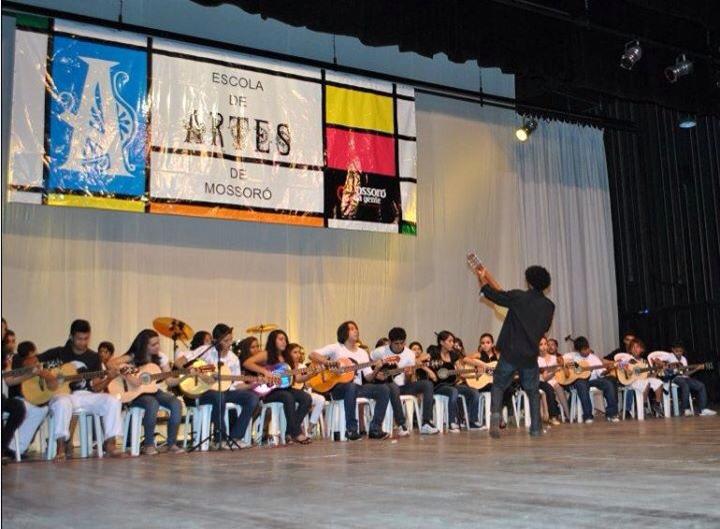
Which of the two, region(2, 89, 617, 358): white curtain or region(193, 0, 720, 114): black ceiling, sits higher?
region(193, 0, 720, 114): black ceiling

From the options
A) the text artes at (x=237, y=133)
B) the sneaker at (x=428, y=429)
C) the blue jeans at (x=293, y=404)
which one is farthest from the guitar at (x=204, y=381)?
the text artes at (x=237, y=133)

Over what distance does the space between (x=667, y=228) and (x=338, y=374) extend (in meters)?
6.66

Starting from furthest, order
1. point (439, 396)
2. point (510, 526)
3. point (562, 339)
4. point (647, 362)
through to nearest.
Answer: point (562, 339), point (647, 362), point (439, 396), point (510, 526)

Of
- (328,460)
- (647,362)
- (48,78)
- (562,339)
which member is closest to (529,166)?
(562,339)

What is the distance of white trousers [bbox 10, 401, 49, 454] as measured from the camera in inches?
240

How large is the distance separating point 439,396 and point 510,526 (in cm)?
601

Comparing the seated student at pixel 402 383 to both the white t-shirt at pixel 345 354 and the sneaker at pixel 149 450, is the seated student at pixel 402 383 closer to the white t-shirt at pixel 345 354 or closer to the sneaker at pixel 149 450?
the white t-shirt at pixel 345 354

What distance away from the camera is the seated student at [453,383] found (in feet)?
26.6

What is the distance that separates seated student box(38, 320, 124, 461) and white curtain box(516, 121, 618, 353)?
622 centimetres

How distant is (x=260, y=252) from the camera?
890 centimetres

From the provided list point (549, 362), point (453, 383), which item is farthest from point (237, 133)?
point (549, 362)

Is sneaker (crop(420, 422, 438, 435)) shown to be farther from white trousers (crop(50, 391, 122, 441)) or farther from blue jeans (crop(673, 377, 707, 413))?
blue jeans (crop(673, 377, 707, 413))

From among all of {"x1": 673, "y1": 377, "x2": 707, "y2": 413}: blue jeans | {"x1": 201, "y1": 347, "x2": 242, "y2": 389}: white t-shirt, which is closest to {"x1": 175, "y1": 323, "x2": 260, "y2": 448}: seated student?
{"x1": 201, "y1": 347, "x2": 242, "y2": 389}: white t-shirt

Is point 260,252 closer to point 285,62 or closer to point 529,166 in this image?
point 285,62
